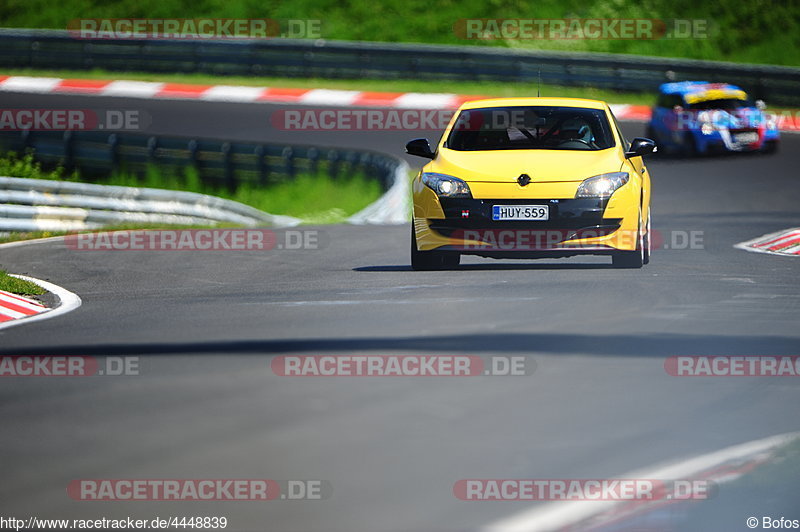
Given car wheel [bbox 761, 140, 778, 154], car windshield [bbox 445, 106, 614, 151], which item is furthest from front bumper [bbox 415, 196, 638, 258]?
car wheel [bbox 761, 140, 778, 154]

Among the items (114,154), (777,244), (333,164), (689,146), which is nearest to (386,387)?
(777,244)

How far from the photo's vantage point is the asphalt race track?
5.86 meters

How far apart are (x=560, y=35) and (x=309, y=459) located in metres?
33.5

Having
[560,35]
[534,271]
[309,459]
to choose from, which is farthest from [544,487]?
[560,35]

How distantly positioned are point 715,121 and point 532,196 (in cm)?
1489

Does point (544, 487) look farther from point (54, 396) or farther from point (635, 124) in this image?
point (635, 124)

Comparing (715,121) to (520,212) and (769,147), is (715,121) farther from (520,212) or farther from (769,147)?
(520,212)

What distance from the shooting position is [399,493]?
5629 mm

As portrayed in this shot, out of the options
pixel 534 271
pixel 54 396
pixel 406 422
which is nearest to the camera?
pixel 406 422

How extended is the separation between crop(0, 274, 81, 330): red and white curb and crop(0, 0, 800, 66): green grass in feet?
93.4

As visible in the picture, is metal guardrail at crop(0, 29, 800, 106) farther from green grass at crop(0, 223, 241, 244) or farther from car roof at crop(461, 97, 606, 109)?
car roof at crop(461, 97, 606, 109)

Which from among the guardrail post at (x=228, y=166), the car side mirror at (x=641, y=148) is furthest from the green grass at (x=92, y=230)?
the car side mirror at (x=641, y=148)

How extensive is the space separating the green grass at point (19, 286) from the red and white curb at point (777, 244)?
24.3 feet

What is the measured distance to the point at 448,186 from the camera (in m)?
11.6
